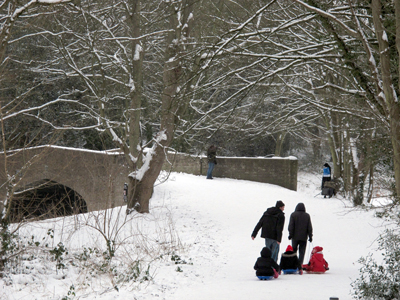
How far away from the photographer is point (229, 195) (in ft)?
59.6

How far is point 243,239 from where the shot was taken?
39.4ft

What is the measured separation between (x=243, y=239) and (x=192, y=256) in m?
2.75

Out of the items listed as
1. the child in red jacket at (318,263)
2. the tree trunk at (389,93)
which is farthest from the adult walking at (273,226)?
the tree trunk at (389,93)

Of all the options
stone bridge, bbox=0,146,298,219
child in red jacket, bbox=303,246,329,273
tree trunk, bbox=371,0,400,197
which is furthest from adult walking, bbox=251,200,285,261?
stone bridge, bbox=0,146,298,219

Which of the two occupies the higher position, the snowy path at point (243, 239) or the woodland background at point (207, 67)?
the woodland background at point (207, 67)

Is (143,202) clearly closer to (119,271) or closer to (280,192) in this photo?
(119,271)

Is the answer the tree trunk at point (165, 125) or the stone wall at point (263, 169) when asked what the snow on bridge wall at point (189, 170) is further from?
the tree trunk at point (165, 125)

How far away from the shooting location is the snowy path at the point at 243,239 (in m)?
6.85

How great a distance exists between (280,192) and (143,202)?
7.87 meters

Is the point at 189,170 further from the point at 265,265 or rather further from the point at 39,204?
the point at 265,265

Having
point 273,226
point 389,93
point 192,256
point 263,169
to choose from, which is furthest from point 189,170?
point 389,93

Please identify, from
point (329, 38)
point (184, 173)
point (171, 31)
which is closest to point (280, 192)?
point (184, 173)

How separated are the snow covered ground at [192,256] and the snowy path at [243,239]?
0.02 metres

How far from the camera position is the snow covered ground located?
6.82 m
